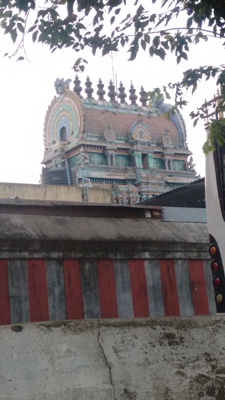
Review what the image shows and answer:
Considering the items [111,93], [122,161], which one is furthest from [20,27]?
[111,93]

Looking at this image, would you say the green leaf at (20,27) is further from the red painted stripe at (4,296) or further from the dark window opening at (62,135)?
the dark window opening at (62,135)

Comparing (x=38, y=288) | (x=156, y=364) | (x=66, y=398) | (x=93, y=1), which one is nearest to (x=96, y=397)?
(x=66, y=398)

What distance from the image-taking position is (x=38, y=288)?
845 cm

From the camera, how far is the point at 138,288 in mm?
9258

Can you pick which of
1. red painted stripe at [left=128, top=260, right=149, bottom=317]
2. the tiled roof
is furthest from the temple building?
red painted stripe at [left=128, top=260, right=149, bottom=317]

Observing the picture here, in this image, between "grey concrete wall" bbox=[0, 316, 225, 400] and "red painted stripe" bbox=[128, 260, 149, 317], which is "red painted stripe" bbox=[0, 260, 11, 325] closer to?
"red painted stripe" bbox=[128, 260, 149, 317]

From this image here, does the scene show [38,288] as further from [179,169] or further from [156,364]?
[179,169]

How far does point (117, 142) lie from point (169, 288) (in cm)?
3552

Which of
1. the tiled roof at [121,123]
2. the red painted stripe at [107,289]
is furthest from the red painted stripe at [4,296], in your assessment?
the tiled roof at [121,123]

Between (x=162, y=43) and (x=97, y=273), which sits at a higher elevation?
(x=162, y=43)

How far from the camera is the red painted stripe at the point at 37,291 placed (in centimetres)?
832

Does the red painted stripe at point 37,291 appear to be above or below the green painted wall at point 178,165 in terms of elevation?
below

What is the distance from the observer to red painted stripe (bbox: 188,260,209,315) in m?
9.73

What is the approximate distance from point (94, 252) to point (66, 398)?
13.6 ft
